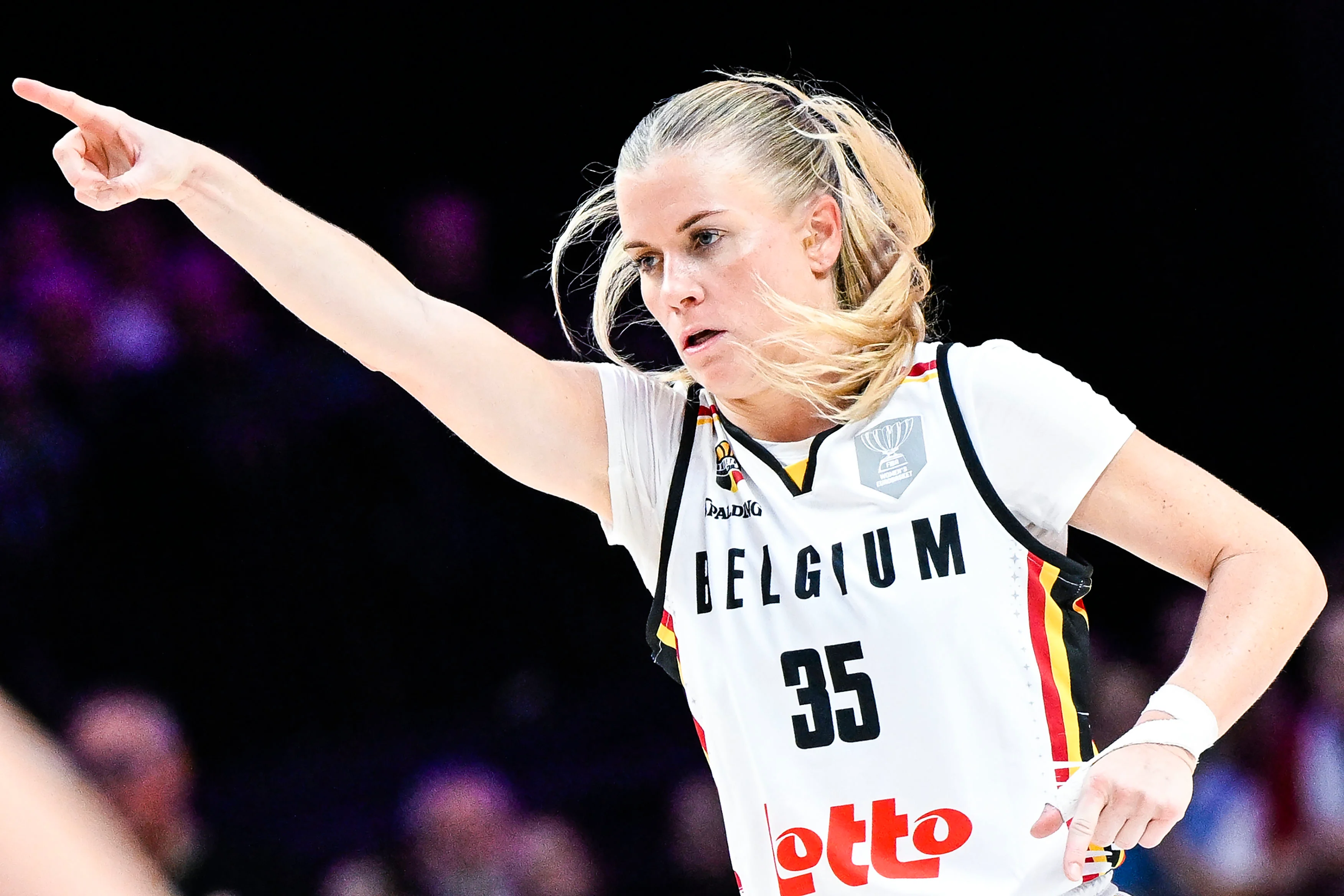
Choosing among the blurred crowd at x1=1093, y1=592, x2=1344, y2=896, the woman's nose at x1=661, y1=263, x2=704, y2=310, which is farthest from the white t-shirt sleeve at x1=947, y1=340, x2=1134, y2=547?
the blurred crowd at x1=1093, y1=592, x2=1344, y2=896

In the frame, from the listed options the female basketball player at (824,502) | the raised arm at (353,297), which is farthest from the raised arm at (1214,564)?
the raised arm at (353,297)

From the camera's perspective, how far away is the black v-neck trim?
6.25 ft

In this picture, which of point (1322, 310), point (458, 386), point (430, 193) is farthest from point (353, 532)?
point (1322, 310)

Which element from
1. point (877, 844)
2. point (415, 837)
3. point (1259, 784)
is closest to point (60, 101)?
point (877, 844)

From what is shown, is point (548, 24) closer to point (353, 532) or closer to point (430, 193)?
point (430, 193)

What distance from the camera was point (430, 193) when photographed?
3.83 metres

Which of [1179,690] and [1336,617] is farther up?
[1179,690]

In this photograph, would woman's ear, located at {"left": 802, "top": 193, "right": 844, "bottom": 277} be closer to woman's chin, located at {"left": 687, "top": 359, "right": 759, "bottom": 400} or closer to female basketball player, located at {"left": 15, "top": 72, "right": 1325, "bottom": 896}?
female basketball player, located at {"left": 15, "top": 72, "right": 1325, "bottom": 896}

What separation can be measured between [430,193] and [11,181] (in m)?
1.09

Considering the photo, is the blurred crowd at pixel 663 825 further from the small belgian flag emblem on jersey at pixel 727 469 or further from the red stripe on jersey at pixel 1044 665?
the red stripe on jersey at pixel 1044 665

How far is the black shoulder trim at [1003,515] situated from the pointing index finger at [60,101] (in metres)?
1.14

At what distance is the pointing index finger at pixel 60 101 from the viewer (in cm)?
164

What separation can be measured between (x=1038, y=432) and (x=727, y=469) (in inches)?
17.0

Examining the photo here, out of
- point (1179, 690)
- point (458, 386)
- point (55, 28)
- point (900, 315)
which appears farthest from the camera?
point (55, 28)
